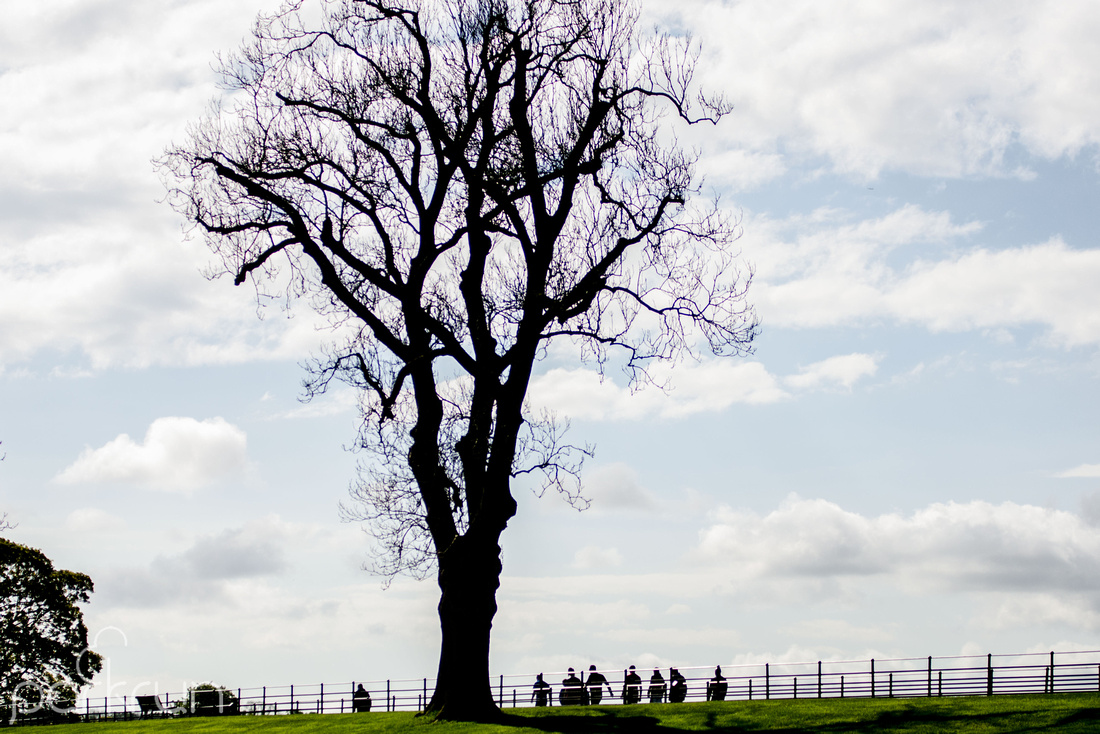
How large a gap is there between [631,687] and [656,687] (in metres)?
0.81

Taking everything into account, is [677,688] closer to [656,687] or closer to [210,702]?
[656,687]

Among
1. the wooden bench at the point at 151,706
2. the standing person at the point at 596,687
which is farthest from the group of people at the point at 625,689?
the wooden bench at the point at 151,706

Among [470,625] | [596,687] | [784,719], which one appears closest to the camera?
[470,625]

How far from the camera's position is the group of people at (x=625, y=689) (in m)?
32.6

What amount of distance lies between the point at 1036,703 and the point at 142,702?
1273 inches

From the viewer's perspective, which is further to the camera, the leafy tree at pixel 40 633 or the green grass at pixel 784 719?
the leafy tree at pixel 40 633

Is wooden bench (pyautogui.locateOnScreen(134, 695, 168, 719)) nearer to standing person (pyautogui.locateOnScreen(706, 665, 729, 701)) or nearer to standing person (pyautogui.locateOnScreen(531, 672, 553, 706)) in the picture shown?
standing person (pyautogui.locateOnScreen(531, 672, 553, 706))

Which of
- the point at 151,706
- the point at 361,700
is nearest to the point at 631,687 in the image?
the point at 361,700

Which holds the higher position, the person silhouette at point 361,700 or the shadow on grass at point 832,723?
the shadow on grass at point 832,723

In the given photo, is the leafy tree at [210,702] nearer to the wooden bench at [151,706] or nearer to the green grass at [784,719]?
the wooden bench at [151,706]

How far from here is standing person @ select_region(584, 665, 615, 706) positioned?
32.4 metres

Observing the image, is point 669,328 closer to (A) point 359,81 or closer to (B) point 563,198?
(B) point 563,198

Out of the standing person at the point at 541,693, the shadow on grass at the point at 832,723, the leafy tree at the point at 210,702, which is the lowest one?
the leafy tree at the point at 210,702

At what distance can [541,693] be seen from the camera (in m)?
33.2
